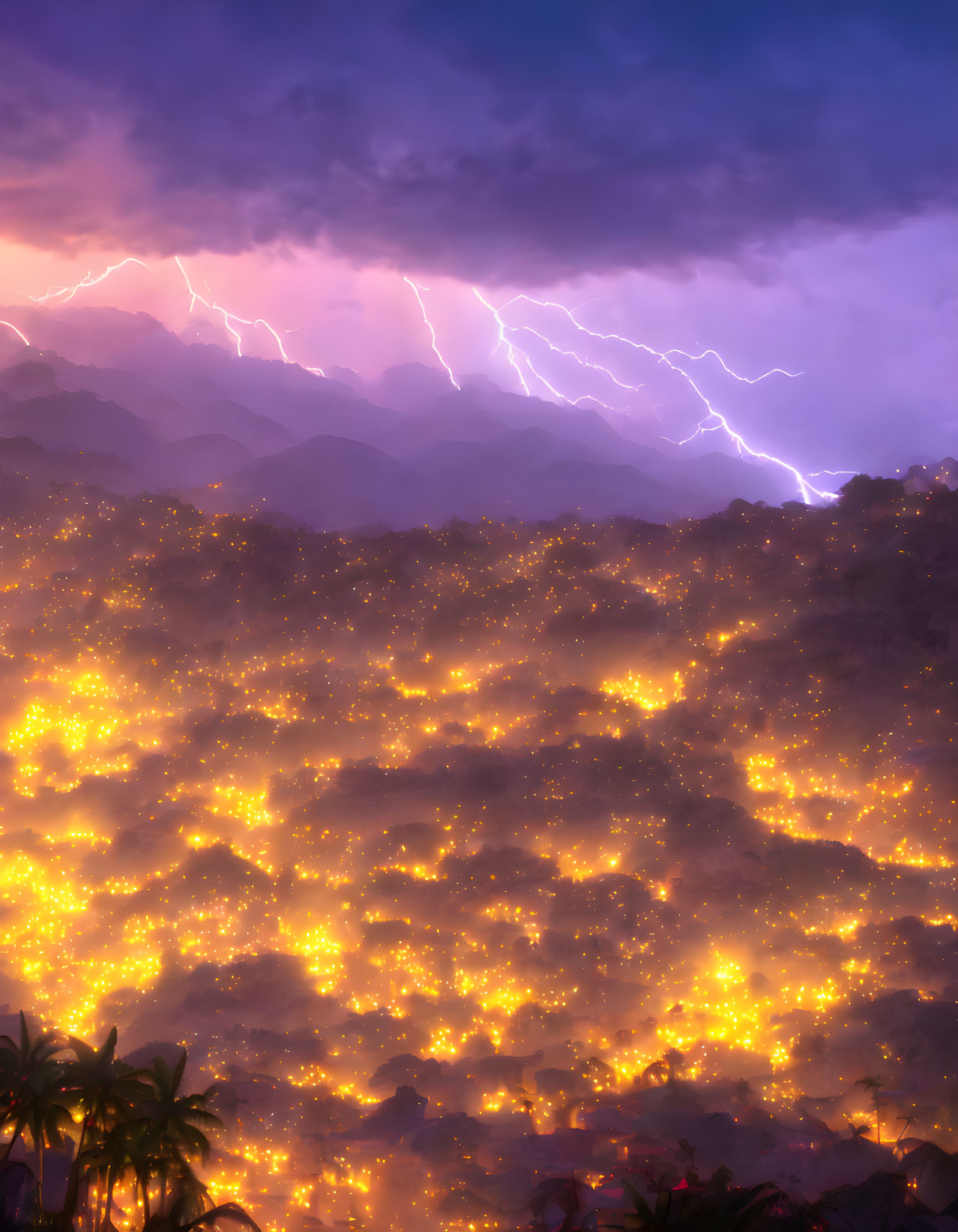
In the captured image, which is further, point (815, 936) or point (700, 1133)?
point (815, 936)

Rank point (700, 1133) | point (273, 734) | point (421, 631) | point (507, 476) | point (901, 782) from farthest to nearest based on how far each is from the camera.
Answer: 1. point (507, 476)
2. point (421, 631)
3. point (273, 734)
4. point (901, 782)
5. point (700, 1133)

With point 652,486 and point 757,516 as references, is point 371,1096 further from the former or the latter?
point 652,486

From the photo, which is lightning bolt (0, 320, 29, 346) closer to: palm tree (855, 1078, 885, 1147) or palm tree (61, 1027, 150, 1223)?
palm tree (61, 1027, 150, 1223)

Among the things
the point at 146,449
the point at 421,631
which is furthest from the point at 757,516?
the point at 146,449

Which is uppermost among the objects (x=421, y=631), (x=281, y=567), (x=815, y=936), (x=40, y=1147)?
(x=281, y=567)

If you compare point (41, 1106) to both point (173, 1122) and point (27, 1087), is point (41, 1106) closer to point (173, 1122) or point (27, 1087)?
point (27, 1087)

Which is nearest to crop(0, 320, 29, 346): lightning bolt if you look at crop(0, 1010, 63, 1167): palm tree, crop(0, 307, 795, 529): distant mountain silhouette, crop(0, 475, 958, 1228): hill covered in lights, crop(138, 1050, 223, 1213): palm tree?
crop(0, 307, 795, 529): distant mountain silhouette

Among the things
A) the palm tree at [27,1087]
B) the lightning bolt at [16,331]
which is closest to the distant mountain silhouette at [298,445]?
the lightning bolt at [16,331]

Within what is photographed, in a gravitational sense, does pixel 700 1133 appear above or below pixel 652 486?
below
